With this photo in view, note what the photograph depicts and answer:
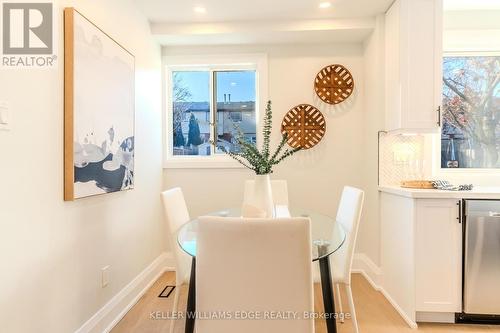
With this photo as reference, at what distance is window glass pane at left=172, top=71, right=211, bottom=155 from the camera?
3.52 meters

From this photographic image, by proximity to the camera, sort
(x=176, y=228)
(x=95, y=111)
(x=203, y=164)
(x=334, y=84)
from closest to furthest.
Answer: (x=95, y=111) < (x=176, y=228) < (x=334, y=84) < (x=203, y=164)

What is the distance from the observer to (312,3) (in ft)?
8.75

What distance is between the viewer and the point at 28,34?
1519 millimetres

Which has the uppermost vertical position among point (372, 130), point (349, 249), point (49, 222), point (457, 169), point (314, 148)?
point (372, 130)

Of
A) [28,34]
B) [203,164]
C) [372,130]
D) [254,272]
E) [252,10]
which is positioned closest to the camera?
[254,272]

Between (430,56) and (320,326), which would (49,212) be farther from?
(430,56)

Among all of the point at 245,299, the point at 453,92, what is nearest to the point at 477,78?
the point at 453,92

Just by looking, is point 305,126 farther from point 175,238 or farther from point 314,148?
point 175,238

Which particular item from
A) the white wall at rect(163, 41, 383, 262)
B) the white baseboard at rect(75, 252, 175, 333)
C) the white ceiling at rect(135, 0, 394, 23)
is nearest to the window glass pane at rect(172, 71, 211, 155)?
the white wall at rect(163, 41, 383, 262)

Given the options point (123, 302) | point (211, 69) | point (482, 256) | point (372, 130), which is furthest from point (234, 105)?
point (482, 256)

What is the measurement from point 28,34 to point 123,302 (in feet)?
6.41

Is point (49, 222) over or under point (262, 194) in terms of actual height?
under

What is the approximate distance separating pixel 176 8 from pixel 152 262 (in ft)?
8.17

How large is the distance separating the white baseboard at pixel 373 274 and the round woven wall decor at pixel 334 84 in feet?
5.75
